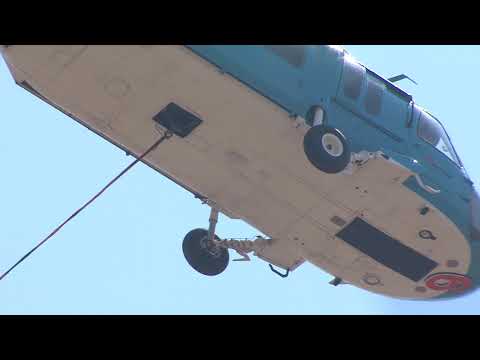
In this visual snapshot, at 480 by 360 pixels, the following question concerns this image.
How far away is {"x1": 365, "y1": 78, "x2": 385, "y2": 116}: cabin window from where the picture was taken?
665 inches

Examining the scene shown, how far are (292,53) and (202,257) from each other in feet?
16.2

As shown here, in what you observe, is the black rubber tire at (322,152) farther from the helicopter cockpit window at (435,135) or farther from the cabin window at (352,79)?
the helicopter cockpit window at (435,135)

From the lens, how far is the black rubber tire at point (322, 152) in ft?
50.2

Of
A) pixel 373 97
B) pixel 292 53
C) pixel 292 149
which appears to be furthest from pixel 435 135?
pixel 292 53

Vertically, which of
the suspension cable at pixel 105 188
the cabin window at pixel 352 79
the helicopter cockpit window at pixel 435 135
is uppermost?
the helicopter cockpit window at pixel 435 135

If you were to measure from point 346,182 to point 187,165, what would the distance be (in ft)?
8.92

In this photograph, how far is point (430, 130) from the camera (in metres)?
17.7

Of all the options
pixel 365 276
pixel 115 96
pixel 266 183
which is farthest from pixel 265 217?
pixel 115 96

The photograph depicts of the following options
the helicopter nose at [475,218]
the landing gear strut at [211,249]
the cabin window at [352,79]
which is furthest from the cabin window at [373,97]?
the landing gear strut at [211,249]

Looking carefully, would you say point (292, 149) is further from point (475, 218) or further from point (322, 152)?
point (475, 218)

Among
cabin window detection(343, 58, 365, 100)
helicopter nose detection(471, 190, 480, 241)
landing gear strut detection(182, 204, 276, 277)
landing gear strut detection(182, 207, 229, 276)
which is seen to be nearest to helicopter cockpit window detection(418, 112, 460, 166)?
helicopter nose detection(471, 190, 480, 241)

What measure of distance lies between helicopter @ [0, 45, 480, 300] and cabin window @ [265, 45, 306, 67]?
0.08ft

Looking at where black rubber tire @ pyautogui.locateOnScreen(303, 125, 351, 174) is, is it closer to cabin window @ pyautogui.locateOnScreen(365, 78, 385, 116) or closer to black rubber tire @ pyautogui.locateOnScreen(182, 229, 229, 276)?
cabin window @ pyautogui.locateOnScreen(365, 78, 385, 116)

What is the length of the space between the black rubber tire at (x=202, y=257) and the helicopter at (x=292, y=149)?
3cm
